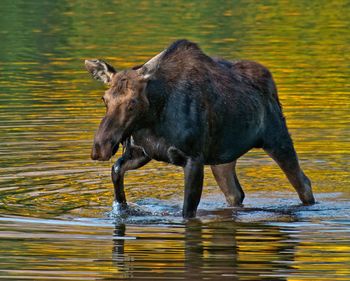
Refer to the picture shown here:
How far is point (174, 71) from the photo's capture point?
48.0ft

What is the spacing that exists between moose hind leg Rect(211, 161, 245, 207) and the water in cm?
16

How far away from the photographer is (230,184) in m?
16.1

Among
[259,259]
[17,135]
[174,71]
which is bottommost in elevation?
[17,135]

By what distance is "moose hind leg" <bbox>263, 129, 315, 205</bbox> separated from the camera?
1580 centimetres

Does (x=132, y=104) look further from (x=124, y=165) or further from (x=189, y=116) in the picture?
(x=124, y=165)

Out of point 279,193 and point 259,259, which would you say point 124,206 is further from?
point 259,259

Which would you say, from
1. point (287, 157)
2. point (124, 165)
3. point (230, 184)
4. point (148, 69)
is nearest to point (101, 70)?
point (148, 69)

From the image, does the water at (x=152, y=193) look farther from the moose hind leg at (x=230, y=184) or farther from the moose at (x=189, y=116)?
the moose at (x=189, y=116)

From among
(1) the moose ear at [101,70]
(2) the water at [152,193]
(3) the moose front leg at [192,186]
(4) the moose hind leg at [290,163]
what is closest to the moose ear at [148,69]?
(1) the moose ear at [101,70]

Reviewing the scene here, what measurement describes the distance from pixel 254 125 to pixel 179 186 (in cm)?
193

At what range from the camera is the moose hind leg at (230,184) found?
16016 mm

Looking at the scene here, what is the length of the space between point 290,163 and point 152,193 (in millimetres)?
1614

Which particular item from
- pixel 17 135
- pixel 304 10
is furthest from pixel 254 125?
pixel 304 10

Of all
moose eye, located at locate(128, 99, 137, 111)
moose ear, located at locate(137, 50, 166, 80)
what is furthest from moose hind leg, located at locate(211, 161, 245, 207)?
moose eye, located at locate(128, 99, 137, 111)
